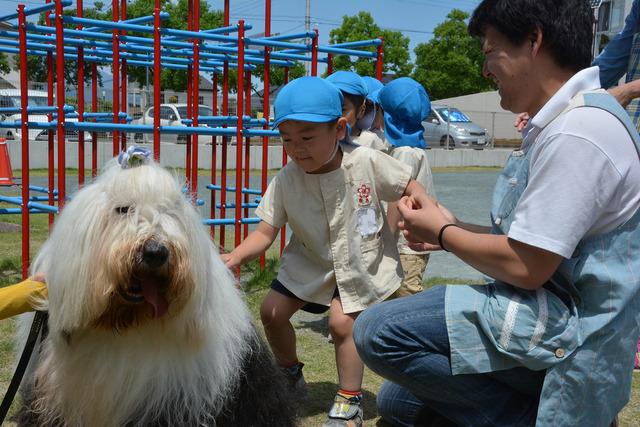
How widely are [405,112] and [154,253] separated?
9.17 ft

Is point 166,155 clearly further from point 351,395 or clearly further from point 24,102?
point 351,395

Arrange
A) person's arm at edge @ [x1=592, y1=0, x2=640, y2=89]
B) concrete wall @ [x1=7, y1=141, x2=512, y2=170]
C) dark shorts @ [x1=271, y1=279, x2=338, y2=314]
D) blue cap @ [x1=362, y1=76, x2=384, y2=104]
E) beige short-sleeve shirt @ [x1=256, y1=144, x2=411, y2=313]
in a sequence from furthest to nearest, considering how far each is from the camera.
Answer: concrete wall @ [x1=7, y1=141, x2=512, y2=170] → blue cap @ [x1=362, y1=76, x2=384, y2=104] → person's arm at edge @ [x1=592, y1=0, x2=640, y2=89] → dark shorts @ [x1=271, y1=279, x2=338, y2=314] → beige short-sleeve shirt @ [x1=256, y1=144, x2=411, y2=313]

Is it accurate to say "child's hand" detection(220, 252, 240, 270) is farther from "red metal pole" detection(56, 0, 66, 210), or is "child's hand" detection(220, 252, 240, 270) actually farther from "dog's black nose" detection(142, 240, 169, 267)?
"red metal pole" detection(56, 0, 66, 210)

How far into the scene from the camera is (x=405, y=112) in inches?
175

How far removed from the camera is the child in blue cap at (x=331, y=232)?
9.77 feet

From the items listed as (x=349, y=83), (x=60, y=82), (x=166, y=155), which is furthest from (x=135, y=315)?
(x=166, y=155)

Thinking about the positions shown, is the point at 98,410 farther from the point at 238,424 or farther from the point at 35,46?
the point at 35,46

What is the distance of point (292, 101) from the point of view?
9.50 feet

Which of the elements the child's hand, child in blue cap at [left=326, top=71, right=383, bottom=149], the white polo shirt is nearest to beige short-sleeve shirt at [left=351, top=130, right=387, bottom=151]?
child in blue cap at [left=326, top=71, right=383, bottom=149]

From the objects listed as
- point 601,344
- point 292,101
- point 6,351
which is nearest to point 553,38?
point 601,344

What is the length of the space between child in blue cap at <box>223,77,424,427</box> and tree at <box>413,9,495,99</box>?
41.6 m

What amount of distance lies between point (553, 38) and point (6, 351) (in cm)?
321

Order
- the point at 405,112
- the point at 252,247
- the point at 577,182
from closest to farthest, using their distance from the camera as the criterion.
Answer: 1. the point at 577,182
2. the point at 252,247
3. the point at 405,112

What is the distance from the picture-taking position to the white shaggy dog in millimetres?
1981
